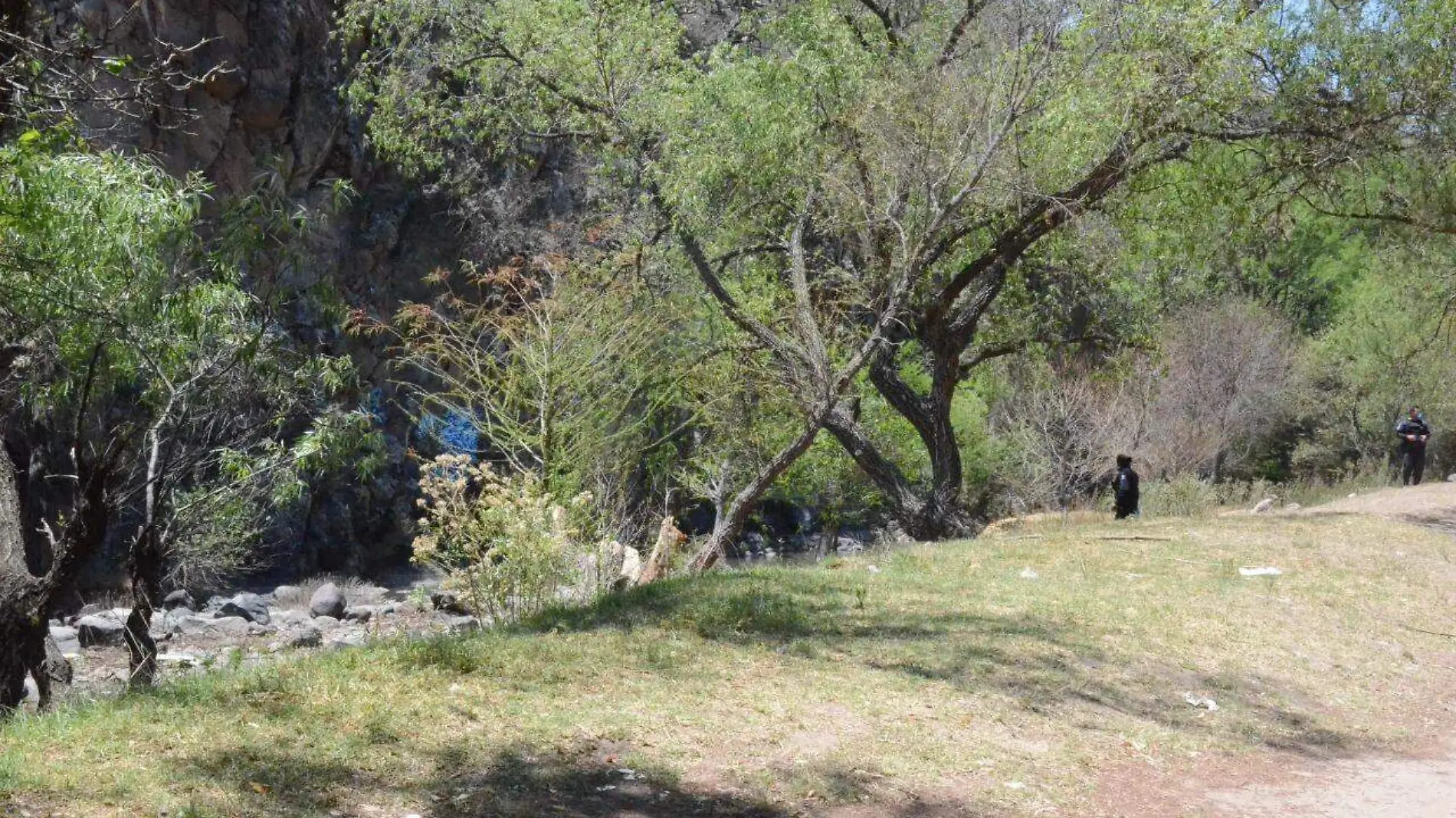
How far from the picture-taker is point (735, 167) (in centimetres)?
1412

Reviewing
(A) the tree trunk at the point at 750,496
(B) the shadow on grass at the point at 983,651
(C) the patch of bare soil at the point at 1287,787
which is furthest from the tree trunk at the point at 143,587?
(C) the patch of bare soil at the point at 1287,787

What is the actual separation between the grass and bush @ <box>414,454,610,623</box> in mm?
720

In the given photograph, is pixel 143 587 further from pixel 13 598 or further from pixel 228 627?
pixel 228 627

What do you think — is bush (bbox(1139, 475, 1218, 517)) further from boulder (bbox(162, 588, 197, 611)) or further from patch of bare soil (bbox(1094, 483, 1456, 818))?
boulder (bbox(162, 588, 197, 611))

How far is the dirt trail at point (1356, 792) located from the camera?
6.29 m

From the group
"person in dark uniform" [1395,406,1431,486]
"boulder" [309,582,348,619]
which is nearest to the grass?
"person in dark uniform" [1395,406,1431,486]

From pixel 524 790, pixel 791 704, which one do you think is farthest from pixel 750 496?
pixel 524 790

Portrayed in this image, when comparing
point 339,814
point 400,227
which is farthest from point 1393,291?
point 339,814

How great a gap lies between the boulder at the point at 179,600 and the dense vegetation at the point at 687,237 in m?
6.70

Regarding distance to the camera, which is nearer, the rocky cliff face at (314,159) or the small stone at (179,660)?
the small stone at (179,660)

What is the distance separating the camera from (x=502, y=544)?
9.52 metres

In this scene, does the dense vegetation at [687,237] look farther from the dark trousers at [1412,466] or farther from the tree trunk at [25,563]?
the dark trousers at [1412,466]

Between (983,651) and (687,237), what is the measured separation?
7.27m

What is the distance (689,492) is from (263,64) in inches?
597
